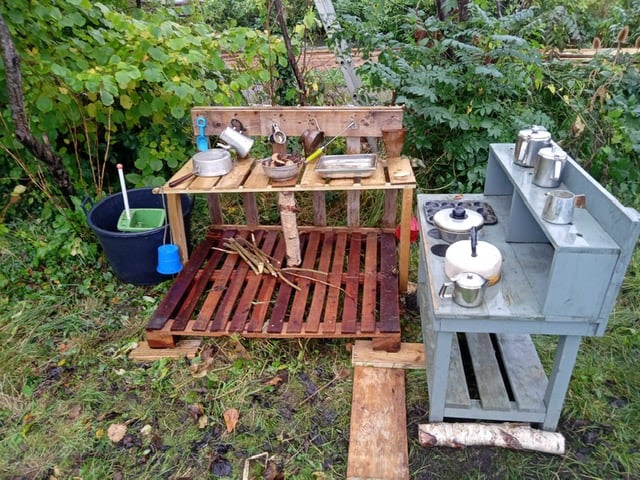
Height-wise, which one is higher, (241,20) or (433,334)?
(241,20)

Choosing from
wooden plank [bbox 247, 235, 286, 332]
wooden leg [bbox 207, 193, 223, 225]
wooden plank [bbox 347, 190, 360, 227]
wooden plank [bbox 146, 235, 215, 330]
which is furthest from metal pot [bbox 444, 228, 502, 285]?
wooden leg [bbox 207, 193, 223, 225]

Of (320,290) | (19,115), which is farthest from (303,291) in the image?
(19,115)

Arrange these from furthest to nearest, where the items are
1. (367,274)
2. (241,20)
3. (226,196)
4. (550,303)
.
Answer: (241,20) → (226,196) → (367,274) → (550,303)

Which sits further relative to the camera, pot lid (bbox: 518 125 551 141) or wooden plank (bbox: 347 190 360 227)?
wooden plank (bbox: 347 190 360 227)

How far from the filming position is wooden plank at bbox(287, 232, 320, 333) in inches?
104

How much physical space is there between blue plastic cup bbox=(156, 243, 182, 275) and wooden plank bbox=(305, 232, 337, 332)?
3.07 ft

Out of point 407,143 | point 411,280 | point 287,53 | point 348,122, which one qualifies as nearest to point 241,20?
point 287,53

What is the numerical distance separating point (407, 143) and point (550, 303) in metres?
2.49

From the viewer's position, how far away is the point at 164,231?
3109mm

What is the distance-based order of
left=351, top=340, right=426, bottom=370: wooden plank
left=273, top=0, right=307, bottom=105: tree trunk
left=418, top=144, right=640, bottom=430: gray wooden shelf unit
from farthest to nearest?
1. left=273, top=0, right=307, bottom=105: tree trunk
2. left=351, top=340, right=426, bottom=370: wooden plank
3. left=418, top=144, right=640, bottom=430: gray wooden shelf unit

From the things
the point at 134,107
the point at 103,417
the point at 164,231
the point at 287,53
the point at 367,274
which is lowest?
the point at 103,417

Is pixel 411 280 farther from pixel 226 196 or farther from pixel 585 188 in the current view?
pixel 226 196

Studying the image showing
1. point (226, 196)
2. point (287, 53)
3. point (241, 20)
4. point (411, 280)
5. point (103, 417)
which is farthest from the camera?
point (241, 20)

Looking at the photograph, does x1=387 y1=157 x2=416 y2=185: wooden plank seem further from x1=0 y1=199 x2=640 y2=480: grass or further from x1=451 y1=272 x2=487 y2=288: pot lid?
x1=451 y1=272 x2=487 y2=288: pot lid
